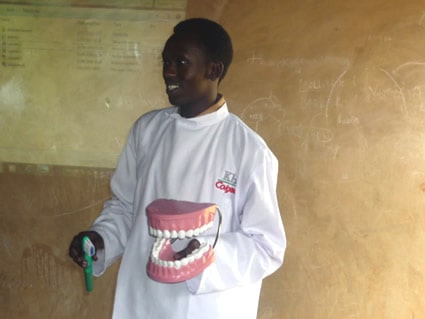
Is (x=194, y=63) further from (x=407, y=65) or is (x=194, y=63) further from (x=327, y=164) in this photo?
(x=407, y=65)

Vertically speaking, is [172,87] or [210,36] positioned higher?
[210,36]

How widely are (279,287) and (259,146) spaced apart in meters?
0.90

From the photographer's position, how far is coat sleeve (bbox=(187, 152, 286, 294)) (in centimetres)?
89

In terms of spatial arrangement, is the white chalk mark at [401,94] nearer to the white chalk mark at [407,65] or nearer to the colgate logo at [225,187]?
the white chalk mark at [407,65]

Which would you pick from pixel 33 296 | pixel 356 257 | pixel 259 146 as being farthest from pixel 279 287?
pixel 33 296

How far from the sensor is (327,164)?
167cm

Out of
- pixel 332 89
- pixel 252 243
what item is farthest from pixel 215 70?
pixel 332 89

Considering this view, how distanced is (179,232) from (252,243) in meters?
0.21

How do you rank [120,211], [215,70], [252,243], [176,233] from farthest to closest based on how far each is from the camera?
[120,211] < [215,70] < [252,243] < [176,233]

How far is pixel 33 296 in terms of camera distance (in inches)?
70.8

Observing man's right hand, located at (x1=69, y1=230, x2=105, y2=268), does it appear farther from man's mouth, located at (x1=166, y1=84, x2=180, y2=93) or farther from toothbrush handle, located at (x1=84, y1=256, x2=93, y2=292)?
man's mouth, located at (x1=166, y1=84, x2=180, y2=93)

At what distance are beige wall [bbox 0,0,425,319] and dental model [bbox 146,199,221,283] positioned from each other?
2.96ft

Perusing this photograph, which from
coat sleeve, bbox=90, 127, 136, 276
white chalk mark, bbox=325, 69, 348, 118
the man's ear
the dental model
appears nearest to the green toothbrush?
coat sleeve, bbox=90, 127, 136, 276

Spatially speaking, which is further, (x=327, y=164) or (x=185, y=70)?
(x=327, y=164)
